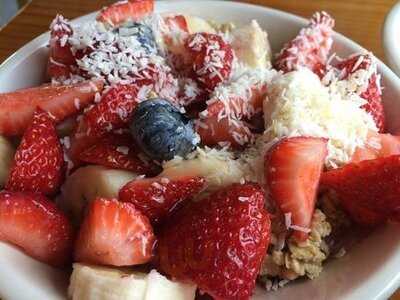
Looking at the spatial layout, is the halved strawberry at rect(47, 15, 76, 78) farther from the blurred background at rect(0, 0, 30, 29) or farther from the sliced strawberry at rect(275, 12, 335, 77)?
the blurred background at rect(0, 0, 30, 29)

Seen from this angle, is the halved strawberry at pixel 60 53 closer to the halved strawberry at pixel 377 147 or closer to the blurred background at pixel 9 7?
the halved strawberry at pixel 377 147

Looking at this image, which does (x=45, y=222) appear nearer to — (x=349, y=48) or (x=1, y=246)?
(x=1, y=246)

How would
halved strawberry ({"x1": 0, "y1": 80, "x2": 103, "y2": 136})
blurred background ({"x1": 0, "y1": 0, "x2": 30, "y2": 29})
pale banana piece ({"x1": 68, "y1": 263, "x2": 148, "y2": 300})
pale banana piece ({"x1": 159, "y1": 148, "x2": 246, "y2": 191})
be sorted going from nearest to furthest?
pale banana piece ({"x1": 68, "y1": 263, "x2": 148, "y2": 300}) < pale banana piece ({"x1": 159, "y1": 148, "x2": 246, "y2": 191}) < halved strawberry ({"x1": 0, "y1": 80, "x2": 103, "y2": 136}) < blurred background ({"x1": 0, "y1": 0, "x2": 30, "y2": 29})

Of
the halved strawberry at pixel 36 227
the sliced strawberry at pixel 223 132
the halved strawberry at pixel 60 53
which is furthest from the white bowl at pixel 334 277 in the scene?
the halved strawberry at pixel 60 53

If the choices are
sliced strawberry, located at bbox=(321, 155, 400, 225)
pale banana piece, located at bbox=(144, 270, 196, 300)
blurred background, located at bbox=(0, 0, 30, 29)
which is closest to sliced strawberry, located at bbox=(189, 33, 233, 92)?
sliced strawberry, located at bbox=(321, 155, 400, 225)

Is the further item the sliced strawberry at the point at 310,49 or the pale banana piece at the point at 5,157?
the sliced strawberry at the point at 310,49

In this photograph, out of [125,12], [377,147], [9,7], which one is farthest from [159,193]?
[9,7]

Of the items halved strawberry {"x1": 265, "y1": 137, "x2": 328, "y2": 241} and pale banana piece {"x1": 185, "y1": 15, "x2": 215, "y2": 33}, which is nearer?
halved strawberry {"x1": 265, "y1": 137, "x2": 328, "y2": 241}
